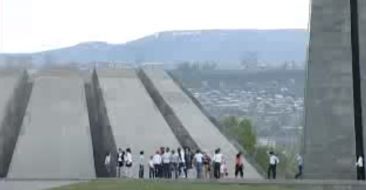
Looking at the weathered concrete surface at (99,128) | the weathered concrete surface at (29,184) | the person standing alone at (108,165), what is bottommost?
the weathered concrete surface at (29,184)

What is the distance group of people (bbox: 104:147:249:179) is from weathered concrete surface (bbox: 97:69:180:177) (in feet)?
2.45

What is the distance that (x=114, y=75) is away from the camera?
4678 centimetres

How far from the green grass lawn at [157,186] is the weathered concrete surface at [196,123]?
184 inches

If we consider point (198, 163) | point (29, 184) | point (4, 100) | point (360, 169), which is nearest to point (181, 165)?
point (198, 163)

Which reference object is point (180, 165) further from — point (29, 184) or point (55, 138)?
point (55, 138)

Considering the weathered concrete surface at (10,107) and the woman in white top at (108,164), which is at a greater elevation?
the weathered concrete surface at (10,107)

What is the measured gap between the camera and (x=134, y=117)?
38.8 meters

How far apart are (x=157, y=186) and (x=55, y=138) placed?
36.3ft

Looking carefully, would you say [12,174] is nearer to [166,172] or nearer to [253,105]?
[166,172]

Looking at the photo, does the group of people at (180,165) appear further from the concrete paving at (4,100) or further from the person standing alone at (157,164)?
the concrete paving at (4,100)

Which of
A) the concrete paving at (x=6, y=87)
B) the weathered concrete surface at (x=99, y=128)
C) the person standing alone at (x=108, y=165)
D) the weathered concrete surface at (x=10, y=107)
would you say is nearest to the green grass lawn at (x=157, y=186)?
the person standing alone at (x=108, y=165)

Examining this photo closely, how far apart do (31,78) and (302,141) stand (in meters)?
17.9

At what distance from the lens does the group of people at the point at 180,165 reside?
1191 inches

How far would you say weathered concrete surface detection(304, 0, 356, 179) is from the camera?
32125mm
